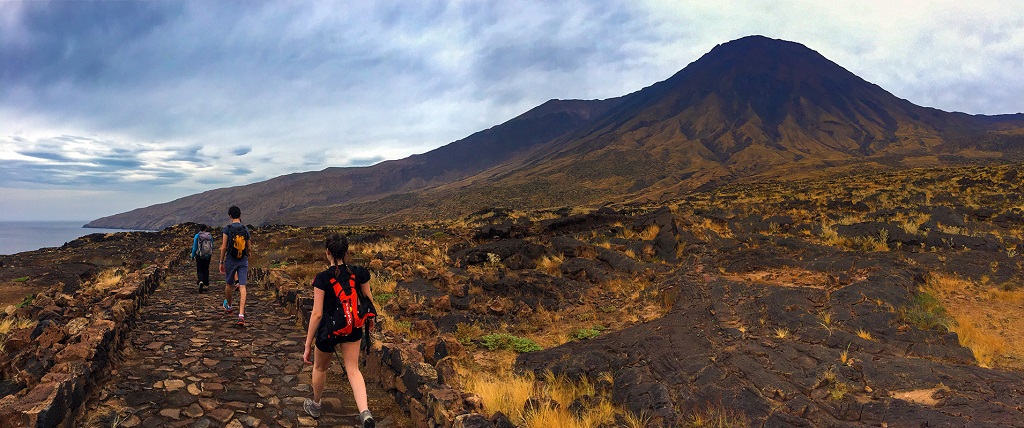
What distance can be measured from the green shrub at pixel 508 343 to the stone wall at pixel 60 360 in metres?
5.40

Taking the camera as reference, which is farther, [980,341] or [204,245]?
[204,245]

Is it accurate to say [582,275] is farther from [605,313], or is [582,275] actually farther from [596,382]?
[596,382]

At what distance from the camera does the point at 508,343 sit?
861 cm

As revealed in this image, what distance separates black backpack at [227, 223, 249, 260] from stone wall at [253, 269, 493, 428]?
4.00m

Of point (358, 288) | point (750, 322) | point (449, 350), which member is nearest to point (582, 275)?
point (750, 322)

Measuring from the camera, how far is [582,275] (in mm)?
13625

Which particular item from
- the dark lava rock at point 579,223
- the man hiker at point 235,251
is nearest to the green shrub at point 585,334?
the man hiker at point 235,251

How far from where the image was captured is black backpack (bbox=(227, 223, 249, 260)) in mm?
9016

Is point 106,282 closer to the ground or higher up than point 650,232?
higher up

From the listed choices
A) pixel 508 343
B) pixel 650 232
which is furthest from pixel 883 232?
pixel 508 343

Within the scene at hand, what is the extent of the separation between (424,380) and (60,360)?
401 cm

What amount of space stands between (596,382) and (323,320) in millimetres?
3717

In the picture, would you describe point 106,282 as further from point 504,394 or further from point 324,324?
point 504,394

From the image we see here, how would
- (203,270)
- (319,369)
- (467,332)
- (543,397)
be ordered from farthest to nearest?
1. (203,270)
2. (467,332)
3. (543,397)
4. (319,369)
